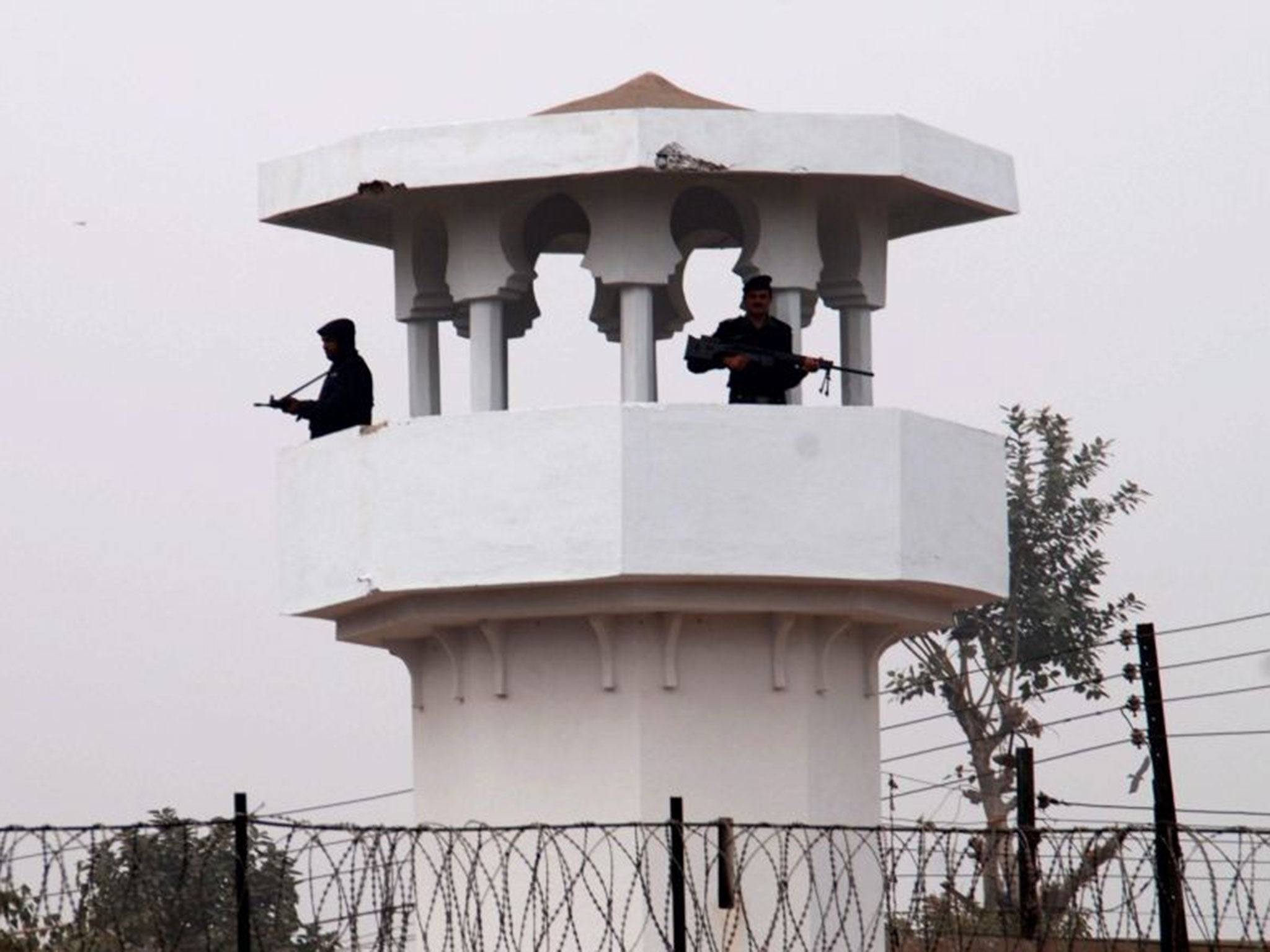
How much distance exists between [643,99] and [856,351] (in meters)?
2.15

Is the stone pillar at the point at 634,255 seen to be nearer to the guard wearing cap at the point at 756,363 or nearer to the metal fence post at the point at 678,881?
the guard wearing cap at the point at 756,363

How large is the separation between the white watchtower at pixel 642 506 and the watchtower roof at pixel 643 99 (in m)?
0.03

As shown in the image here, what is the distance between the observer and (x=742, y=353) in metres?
22.1

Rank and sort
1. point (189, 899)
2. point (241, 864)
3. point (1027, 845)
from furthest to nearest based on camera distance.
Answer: point (189, 899) < point (1027, 845) < point (241, 864)

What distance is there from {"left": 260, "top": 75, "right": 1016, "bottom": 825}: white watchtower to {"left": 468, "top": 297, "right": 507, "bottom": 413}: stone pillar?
0.02m

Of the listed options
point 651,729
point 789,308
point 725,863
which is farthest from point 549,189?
point 725,863

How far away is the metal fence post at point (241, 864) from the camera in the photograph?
61.8 feet

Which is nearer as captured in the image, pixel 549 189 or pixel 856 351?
pixel 549 189

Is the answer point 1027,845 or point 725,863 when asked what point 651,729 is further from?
point 1027,845

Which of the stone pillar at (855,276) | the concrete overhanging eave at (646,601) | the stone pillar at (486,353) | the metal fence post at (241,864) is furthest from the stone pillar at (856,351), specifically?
the metal fence post at (241,864)

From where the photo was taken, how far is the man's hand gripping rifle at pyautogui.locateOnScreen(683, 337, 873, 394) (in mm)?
22078

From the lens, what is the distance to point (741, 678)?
73.4ft

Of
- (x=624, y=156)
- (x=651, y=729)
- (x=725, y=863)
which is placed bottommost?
(x=725, y=863)

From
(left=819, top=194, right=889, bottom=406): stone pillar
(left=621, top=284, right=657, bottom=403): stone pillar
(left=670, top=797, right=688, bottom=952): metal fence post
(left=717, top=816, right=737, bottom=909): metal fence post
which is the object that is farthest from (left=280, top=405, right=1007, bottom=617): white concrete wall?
(left=670, top=797, right=688, bottom=952): metal fence post
